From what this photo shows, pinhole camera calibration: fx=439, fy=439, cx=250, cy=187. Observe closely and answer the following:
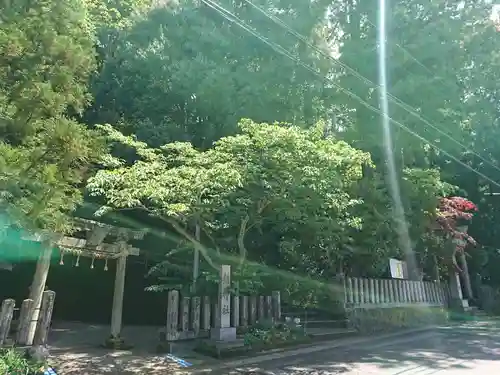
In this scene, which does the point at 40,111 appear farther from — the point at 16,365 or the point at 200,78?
the point at 200,78

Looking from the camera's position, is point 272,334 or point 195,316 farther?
point 272,334

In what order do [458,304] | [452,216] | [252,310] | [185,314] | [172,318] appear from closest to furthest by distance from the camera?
[172,318]
[185,314]
[252,310]
[452,216]
[458,304]

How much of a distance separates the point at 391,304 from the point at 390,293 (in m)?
0.43

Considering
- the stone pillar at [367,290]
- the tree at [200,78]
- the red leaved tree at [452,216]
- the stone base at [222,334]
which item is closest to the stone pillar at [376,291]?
the stone pillar at [367,290]

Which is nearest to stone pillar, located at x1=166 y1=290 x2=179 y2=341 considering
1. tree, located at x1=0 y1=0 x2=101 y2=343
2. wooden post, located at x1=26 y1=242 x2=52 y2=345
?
wooden post, located at x1=26 y1=242 x2=52 y2=345

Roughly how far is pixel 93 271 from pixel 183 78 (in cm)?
671

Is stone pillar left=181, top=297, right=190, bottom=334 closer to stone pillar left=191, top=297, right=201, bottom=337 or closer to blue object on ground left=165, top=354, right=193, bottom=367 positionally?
stone pillar left=191, top=297, right=201, bottom=337

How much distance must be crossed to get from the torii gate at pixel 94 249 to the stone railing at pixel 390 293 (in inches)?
252

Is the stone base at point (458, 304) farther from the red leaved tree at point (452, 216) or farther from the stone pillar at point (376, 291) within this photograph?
the stone pillar at point (376, 291)

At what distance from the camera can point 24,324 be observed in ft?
21.5

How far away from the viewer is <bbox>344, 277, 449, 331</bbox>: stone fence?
1275 centimetres

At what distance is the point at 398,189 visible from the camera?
15539mm

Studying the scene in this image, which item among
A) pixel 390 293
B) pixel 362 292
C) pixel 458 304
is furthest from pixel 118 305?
pixel 458 304

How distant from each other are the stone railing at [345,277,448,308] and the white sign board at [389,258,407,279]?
0.19m
